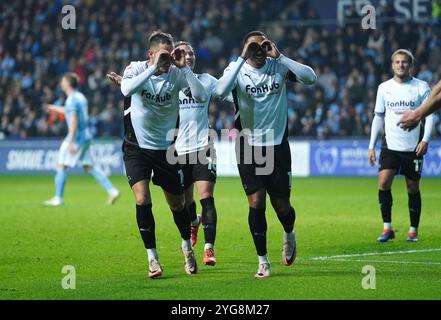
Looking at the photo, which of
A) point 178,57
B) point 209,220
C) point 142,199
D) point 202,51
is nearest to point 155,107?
point 178,57

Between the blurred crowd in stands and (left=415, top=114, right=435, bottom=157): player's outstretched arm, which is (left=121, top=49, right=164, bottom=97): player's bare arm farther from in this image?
the blurred crowd in stands

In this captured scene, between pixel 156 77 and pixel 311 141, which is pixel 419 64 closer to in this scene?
pixel 311 141

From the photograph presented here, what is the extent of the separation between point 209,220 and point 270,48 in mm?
2574

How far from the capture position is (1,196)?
22.8 m

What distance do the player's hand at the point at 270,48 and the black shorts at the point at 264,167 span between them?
0.97m

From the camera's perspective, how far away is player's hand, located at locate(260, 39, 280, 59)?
32.6 feet

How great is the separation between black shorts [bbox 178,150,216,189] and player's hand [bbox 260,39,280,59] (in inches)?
89.9

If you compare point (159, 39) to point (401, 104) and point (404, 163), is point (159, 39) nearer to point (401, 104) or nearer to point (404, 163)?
point (401, 104)

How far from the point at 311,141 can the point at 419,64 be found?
5.21 m

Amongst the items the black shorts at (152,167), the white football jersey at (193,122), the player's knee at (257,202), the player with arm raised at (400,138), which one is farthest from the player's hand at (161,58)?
the player with arm raised at (400,138)

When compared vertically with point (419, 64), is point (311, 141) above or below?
below

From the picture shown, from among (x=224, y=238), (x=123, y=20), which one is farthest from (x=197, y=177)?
(x=123, y=20)

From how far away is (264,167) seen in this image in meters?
10.2

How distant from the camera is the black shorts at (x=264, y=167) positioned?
1018cm
